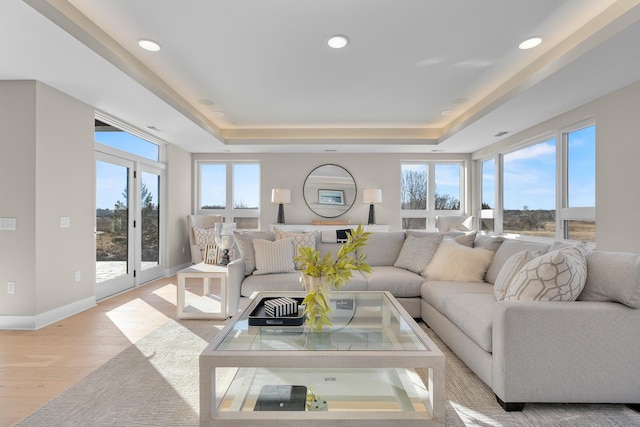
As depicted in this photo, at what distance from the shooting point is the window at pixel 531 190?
4.51 m

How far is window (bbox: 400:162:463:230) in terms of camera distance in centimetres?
678

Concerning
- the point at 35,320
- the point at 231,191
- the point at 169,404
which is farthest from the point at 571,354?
the point at 231,191

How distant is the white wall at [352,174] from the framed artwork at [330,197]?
28cm

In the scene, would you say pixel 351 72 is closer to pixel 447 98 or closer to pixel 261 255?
pixel 447 98

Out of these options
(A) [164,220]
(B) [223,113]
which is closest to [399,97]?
(B) [223,113]

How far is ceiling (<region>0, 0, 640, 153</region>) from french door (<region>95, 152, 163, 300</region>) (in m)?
0.71

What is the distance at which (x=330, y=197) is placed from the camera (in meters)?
6.61

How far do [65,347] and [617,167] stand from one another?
5.28 meters

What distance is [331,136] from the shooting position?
19.3ft

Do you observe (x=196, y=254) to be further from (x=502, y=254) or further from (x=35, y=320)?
(x=502, y=254)

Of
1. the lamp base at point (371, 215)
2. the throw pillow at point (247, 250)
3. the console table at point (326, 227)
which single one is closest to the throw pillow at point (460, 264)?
the throw pillow at point (247, 250)

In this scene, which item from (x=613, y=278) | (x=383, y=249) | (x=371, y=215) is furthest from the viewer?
(x=371, y=215)

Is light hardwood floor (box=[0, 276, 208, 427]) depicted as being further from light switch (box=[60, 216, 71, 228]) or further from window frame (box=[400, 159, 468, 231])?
window frame (box=[400, 159, 468, 231])

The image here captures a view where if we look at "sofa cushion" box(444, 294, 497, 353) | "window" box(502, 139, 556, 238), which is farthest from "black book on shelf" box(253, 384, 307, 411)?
"window" box(502, 139, 556, 238)
